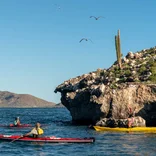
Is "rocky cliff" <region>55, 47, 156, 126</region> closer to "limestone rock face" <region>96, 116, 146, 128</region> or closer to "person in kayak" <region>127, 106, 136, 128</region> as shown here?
"person in kayak" <region>127, 106, 136, 128</region>

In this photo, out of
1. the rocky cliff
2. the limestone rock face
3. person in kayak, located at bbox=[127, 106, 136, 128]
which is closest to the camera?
person in kayak, located at bbox=[127, 106, 136, 128]

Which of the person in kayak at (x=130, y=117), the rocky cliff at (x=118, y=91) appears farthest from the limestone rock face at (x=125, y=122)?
the rocky cliff at (x=118, y=91)

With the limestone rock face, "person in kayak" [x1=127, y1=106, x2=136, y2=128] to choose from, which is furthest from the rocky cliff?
the limestone rock face

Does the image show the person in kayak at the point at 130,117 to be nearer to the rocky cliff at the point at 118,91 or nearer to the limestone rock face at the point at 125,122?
the limestone rock face at the point at 125,122

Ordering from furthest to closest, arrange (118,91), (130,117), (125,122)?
(118,91) → (130,117) → (125,122)

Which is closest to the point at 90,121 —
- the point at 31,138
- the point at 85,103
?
the point at 85,103

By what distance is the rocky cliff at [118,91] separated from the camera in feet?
203

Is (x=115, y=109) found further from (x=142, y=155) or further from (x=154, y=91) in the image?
(x=142, y=155)

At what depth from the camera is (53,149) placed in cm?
3900

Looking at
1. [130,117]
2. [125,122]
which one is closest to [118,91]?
[130,117]

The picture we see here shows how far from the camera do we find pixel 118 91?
63.0 metres

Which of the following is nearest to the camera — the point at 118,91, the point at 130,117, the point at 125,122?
the point at 125,122

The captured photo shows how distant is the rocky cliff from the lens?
2434 inches

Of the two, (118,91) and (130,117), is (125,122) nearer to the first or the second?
(130,117)
